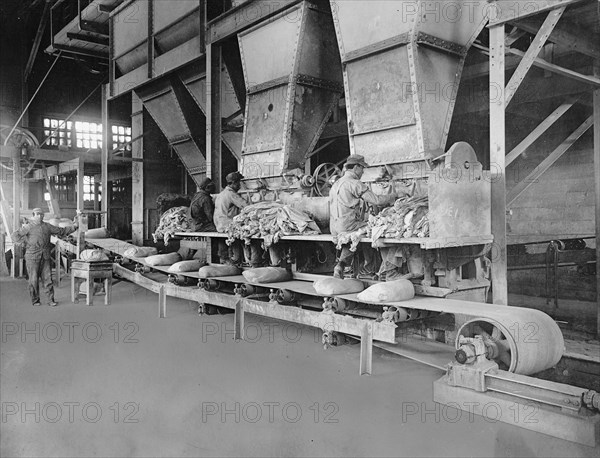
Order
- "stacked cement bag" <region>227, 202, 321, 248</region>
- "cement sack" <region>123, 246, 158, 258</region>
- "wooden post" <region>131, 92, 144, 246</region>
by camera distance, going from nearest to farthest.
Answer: "stacked cement bag" <region>227, 202, 321, 248</region> < "cement sack" <region>123, 246, 158, 258</region> < "wooden post" <region>131, 92, 144, 246</region>

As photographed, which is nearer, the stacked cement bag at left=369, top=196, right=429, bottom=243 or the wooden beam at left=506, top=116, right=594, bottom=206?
the stacked cement bag at left=369, top=196, right=429, bottom=243

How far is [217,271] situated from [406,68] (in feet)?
13.0

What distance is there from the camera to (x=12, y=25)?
56.4 ft

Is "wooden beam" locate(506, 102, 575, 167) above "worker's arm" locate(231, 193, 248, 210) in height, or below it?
above

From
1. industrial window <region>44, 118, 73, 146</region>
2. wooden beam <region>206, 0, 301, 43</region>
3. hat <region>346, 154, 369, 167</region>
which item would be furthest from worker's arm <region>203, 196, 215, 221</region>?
industrial window <region>44, 118, 73, 146</region>

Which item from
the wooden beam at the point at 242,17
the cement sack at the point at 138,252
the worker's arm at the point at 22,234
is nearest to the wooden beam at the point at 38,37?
the wooden beam at the point at 242,17

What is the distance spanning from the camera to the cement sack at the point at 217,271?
773 centimetres

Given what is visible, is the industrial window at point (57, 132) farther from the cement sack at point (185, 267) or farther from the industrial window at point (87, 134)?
the cement sack at point (185, 267)

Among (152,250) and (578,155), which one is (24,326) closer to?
(152,250)

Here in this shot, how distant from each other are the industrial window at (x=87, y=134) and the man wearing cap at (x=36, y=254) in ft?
38.2

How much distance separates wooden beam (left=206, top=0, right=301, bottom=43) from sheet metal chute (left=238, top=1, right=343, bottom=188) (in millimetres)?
116

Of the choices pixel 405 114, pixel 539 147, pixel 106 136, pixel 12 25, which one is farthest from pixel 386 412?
pixel 12 25

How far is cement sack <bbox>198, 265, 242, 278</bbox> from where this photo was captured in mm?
7730

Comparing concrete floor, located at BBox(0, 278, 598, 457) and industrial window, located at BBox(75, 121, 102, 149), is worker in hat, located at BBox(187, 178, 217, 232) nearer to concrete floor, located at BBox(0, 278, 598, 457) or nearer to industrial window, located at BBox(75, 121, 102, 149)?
concrete floor, located at BBox(0, 278, 598, 457)
